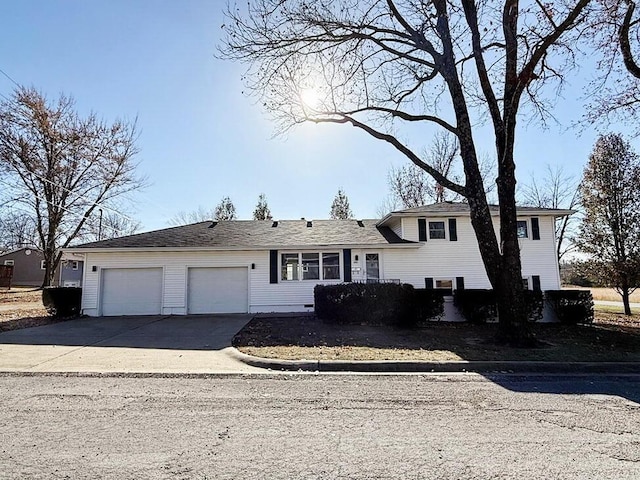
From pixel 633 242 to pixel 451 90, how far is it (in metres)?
14.5

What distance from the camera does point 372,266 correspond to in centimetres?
1562

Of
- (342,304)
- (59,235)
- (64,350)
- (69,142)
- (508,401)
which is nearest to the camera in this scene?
(508,401)

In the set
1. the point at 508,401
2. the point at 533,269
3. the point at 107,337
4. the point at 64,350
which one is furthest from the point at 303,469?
the point at 533,269

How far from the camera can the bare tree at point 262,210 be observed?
3688 cm

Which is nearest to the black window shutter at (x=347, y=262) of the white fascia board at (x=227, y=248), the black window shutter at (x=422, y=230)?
the white fascia board at (x=227, y=248)

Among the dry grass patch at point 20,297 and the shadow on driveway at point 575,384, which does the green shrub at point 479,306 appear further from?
the dry grass patch at point 20,297

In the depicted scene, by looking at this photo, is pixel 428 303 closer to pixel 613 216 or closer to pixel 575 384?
pixel 575 384

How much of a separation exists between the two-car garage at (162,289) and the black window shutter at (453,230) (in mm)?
8508

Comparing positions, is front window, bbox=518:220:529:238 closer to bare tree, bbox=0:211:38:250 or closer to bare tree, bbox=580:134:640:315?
bare tree, bbox=580:134:640:315

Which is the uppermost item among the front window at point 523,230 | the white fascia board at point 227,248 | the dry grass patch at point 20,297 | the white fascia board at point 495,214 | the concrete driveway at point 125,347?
the white fascia board at point 495,214

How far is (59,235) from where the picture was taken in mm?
27422

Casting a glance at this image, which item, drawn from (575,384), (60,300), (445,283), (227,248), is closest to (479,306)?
(445,283)

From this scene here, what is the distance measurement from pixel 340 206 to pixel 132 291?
24.3 m

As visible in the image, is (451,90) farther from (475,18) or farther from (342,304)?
(342,304)
